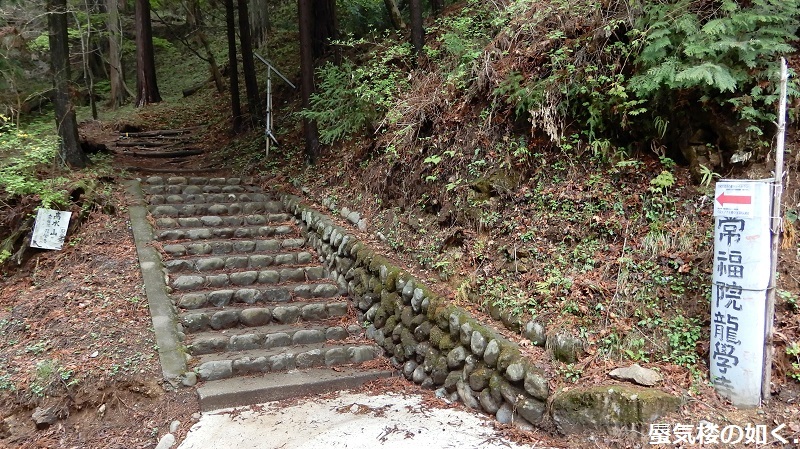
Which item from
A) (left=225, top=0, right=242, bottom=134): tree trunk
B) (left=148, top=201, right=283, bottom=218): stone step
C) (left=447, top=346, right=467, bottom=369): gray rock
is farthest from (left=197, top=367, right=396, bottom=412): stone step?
(left=225, top=0, right=242, bottom=134): tree trunk

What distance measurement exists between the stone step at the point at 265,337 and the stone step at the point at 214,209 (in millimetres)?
2918

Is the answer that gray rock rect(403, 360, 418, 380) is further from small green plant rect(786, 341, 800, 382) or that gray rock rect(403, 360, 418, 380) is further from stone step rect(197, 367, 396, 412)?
small green plant rect(786, 341, 800, 382)

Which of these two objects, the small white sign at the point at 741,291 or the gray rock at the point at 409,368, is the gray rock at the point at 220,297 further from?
the small white sign at the point at 741,291

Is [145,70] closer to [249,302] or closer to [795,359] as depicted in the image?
[249,302]

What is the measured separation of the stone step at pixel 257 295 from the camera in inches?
222

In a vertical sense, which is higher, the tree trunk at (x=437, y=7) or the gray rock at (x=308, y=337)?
the tree trunk at (x=437, y=7)

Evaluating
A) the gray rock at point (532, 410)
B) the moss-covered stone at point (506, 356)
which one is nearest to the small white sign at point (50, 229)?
the moss-covered stone at point (506, 356)

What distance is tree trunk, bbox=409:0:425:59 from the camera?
24.5 feet

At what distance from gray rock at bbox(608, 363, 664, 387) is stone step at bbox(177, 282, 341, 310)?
379cm

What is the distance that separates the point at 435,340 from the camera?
4559mm

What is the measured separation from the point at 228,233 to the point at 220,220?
412 millimetres

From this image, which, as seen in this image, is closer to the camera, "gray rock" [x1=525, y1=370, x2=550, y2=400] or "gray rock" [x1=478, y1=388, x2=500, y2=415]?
"gray rock" [x1=525, y1=370, x2=550, y2=400]

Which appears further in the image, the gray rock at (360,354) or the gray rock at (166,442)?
the gray rock at (360,354)

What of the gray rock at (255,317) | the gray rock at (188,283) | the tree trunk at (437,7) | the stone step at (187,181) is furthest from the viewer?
the tree trunk at (437,7)
